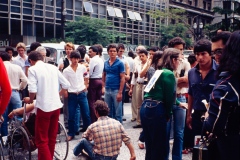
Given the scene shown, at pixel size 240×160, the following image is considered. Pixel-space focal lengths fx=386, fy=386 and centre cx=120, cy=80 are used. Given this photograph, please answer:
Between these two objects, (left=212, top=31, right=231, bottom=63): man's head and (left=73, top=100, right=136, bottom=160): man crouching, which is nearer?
(left=212, top=31, right=231, bottom=63): man's head

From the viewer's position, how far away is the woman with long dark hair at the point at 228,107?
2562mm

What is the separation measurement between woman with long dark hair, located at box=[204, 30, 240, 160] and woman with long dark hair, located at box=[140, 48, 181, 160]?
2.05m

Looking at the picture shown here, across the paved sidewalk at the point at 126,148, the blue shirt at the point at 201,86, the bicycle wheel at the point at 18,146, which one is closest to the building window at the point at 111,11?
the paved sidewalk at the point at 126,148

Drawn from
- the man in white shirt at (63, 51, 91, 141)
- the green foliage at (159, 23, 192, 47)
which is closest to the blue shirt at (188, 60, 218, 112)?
the man in white shirt at (63, 51, 91, 141)

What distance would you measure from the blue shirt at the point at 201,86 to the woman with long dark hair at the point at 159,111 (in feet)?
0.88

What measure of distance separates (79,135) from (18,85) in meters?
1.77

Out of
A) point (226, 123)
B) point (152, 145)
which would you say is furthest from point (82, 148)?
point (226, 123)

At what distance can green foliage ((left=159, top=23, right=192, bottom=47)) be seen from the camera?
126 ft

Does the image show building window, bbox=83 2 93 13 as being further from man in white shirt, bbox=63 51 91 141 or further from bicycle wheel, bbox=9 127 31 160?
bicycle wheel, bbox=9 127 31 160

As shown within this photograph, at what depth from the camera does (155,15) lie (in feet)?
128

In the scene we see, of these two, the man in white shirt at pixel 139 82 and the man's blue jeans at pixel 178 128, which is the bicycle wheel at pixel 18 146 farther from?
the man in white shirt at pixel 139 82

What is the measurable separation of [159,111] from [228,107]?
7.19 ft

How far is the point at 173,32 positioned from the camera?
3831 centimetres

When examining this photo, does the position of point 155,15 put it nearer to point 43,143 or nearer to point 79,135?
point 79,135
